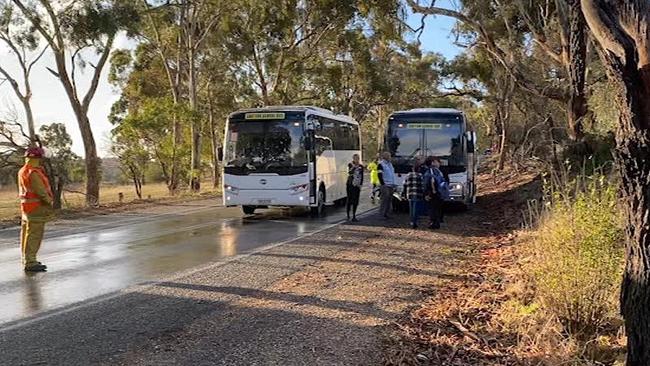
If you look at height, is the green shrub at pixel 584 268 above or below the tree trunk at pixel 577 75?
below

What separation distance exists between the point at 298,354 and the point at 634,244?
2.86 m

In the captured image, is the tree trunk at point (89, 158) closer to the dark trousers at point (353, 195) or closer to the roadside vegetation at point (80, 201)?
the roadside vegetation at point (80, 201)

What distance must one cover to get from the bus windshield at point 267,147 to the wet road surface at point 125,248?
1449mm

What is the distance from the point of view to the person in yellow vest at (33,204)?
390 inches

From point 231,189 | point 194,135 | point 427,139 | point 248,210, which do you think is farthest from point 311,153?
point 194,135

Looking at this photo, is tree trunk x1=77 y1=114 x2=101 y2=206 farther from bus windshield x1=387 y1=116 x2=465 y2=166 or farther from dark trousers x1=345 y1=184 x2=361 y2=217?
bus windshield x1=387 y1=116 x2=465 y2=166

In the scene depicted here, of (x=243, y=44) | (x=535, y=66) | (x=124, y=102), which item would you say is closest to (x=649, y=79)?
(x=535, y=66)

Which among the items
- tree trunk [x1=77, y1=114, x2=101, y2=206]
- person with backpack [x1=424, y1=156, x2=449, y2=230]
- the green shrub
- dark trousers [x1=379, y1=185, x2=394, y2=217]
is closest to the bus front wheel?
dark trousers [x1=379, y1=185, x2=394, y2=217]

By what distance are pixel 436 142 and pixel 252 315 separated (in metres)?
12.2

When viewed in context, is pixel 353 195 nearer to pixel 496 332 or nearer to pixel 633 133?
pixel 496 332

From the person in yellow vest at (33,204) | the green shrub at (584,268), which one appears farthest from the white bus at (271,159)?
the green shrub at (584,268)

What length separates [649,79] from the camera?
4270 millimetres

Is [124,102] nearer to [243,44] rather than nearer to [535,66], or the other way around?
[243,44]

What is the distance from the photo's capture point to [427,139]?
18.3m
